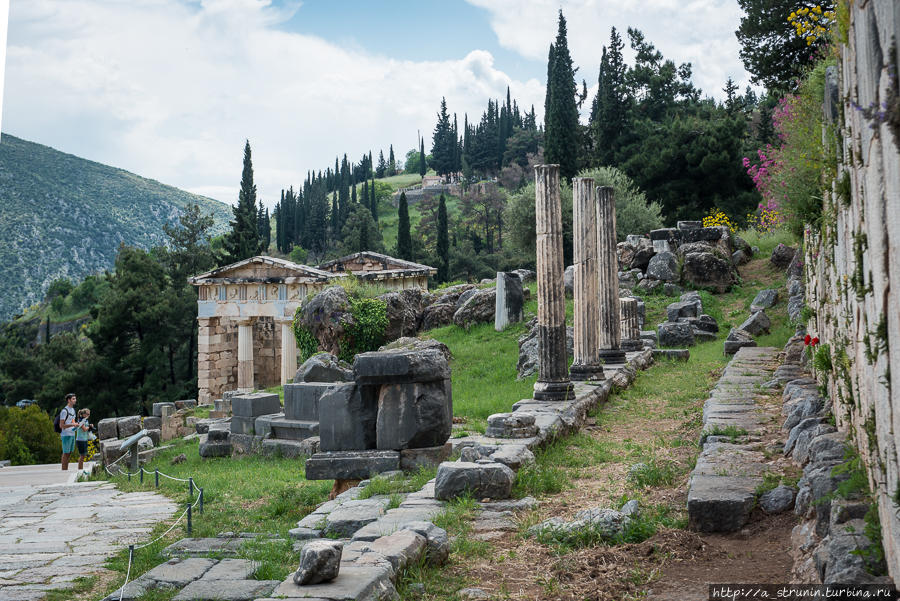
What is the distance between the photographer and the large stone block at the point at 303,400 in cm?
1340

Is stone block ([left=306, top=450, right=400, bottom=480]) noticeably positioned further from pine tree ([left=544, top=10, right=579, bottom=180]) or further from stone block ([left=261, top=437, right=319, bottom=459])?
pine tree ([left=544, top=10, right=579, bottom=180])

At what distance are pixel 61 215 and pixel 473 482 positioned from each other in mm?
102398

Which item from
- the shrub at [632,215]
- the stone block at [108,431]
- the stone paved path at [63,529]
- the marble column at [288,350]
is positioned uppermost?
the shrub at [632,215]

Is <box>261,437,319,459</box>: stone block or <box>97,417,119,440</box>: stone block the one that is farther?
<box>97,417,119,440</box>: stone block

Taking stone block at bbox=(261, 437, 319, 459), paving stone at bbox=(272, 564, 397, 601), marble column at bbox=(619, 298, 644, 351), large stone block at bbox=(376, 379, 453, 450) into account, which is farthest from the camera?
marble column at bbox=(619, 298, 644, 351)

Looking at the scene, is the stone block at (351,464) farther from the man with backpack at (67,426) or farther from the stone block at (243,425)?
the man with backpack at (67,426)

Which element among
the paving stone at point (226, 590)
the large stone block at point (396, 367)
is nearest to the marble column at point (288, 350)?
the large stone block at point (396, 367)

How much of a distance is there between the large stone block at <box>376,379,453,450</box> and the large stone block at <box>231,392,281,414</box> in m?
6.73

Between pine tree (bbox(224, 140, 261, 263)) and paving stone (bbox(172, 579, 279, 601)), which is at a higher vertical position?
pine tree (bbox(224, 140, 261, 263))

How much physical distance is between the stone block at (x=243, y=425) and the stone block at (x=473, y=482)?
342 inches

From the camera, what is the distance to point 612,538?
5.00 metres

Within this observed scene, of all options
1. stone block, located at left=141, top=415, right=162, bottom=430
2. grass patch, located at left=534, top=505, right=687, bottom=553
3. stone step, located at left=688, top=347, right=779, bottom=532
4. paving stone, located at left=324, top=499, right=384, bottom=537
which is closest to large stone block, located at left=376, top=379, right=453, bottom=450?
paving stone, located at left=324, top=499, right=384, bottom=537

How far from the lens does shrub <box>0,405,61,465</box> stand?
20.5m

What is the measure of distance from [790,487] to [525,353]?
12.6 metres
